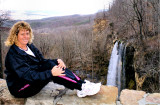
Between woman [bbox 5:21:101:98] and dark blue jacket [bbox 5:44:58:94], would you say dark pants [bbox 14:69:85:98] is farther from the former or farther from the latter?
dark blue jacket [bbox 5:44:58:94]

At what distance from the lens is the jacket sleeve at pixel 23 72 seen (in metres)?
2.00

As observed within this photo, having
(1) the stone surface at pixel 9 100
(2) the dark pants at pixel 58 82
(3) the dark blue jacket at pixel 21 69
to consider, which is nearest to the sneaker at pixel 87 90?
(2) the dark pants at pixel 58 82

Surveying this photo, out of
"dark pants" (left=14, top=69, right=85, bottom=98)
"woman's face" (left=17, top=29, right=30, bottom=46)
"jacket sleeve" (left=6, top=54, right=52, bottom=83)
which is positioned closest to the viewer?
"jacket sleeve" (left=6, top=54, right=52, bottom=83)

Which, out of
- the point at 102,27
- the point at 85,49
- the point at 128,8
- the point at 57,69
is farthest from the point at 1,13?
the point at 102,27

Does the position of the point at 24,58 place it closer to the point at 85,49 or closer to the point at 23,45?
the point at 23,45

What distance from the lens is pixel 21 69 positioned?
203 centimetres

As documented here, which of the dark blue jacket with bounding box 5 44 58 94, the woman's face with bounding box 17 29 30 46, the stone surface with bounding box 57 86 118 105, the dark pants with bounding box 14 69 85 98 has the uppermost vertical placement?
the woman's face with bounding box 17 29 30 46

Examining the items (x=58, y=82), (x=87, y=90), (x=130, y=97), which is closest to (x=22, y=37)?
(x=58, y=82)

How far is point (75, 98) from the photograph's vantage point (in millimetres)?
2408

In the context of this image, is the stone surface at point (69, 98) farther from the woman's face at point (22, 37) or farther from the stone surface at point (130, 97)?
the woman's face at point (22, 37)

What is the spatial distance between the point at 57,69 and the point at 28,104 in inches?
30.5

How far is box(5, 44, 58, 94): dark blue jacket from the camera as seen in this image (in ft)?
6.58

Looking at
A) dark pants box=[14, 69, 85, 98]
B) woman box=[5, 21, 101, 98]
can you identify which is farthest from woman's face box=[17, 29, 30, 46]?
dark pants box=[14, 69, 85, 98]

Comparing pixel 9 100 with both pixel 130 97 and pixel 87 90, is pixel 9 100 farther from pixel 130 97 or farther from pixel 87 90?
pixel 130 97
